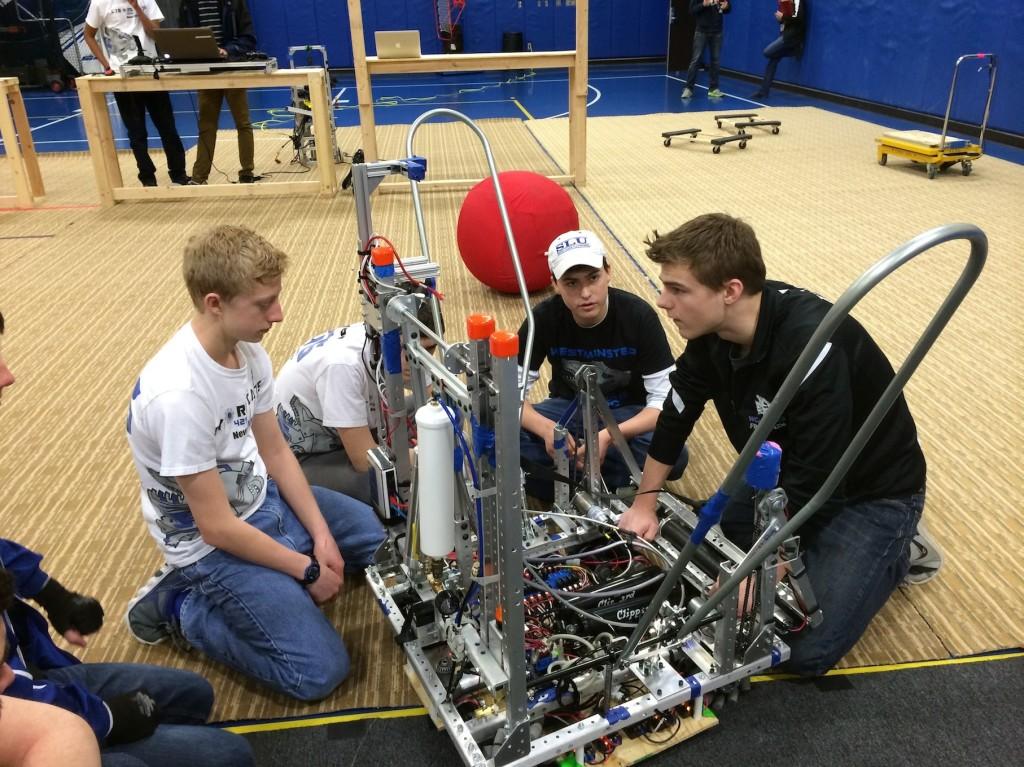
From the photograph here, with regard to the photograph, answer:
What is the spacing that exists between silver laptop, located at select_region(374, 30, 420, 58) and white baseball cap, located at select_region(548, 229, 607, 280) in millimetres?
4481

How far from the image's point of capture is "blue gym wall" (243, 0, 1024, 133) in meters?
8.27

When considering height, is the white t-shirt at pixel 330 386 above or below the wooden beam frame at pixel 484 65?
below

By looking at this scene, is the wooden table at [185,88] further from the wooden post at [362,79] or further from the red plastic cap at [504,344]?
the red plastic cap at [504,344]

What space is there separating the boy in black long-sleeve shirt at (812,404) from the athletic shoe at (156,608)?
1458 mm

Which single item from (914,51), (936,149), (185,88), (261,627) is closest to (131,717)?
(261,627)

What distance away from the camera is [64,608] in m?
1.69

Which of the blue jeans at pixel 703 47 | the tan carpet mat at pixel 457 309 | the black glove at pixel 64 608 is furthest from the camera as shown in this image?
the blue jeans at pixel 703 47

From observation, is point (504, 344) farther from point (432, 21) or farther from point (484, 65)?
point (432, 21)

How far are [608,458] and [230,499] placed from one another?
1.23 meters

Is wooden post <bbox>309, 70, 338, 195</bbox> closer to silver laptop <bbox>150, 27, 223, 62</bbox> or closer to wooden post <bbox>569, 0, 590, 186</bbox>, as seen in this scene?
silver laptop <bbox>150, 27, 223, 62</bbox>

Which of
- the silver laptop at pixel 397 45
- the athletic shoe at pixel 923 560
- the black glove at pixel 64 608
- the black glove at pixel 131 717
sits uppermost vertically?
the silver laptop at pixel 397 45

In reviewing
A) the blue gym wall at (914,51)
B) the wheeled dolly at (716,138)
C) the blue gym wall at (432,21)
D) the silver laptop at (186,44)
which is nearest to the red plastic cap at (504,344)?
the silver laptop at (186,44)

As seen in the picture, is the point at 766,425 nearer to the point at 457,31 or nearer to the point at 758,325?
the point at 758,325

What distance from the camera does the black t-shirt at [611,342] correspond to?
8.63 ft
